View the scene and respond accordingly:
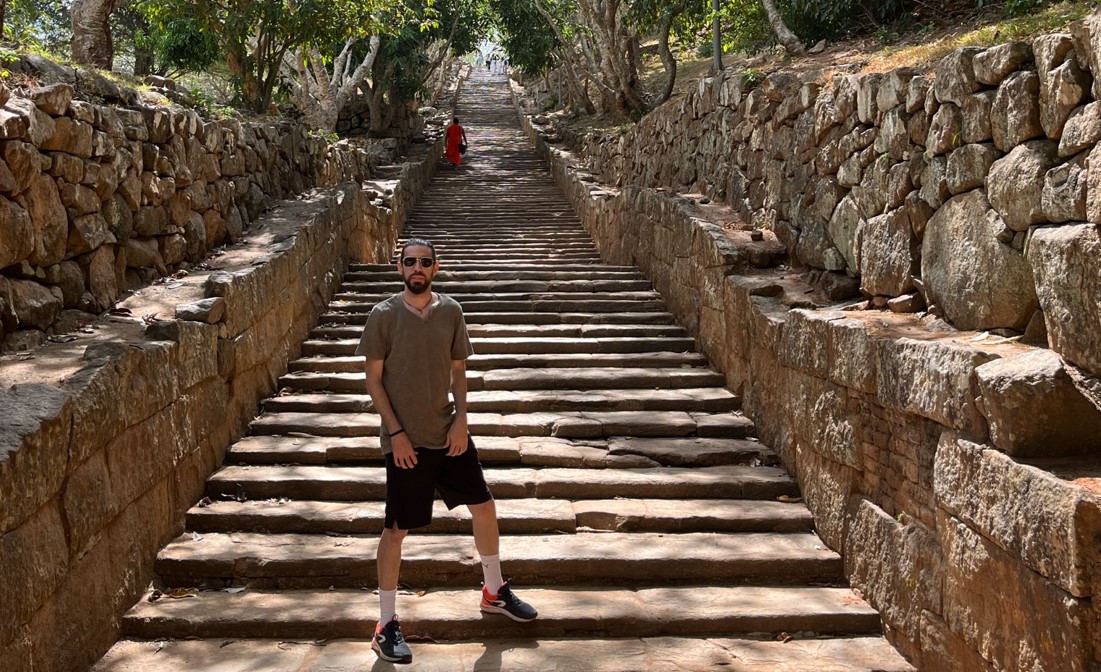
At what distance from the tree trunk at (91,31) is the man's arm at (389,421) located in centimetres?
624

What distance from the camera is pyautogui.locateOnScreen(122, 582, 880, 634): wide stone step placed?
4199 millimetres

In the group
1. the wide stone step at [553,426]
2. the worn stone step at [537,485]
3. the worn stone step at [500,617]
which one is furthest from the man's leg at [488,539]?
the wide stone step at [553,426]

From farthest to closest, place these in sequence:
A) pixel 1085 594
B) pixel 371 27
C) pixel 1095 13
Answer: pixel 371 27, pixel 1095 13, pixel 1085 594

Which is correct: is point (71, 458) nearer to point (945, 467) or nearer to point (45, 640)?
point (45, 640)

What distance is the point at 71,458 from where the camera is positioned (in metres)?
3.73

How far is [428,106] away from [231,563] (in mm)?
29375

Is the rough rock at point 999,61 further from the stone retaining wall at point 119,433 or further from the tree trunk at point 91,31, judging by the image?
the tree trunk at point 91,31

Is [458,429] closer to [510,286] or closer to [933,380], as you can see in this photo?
[933,380]

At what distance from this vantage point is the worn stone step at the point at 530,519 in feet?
16.6

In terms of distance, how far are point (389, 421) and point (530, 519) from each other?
1.56m

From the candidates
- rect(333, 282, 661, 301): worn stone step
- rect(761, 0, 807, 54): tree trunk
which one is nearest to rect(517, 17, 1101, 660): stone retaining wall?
rect(333, 282, 661, 301): worn stone step

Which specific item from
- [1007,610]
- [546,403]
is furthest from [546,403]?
[1007,610]

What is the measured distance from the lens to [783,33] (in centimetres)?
1011

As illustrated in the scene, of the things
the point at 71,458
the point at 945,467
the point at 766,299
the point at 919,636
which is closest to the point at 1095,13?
the point at 945,467
